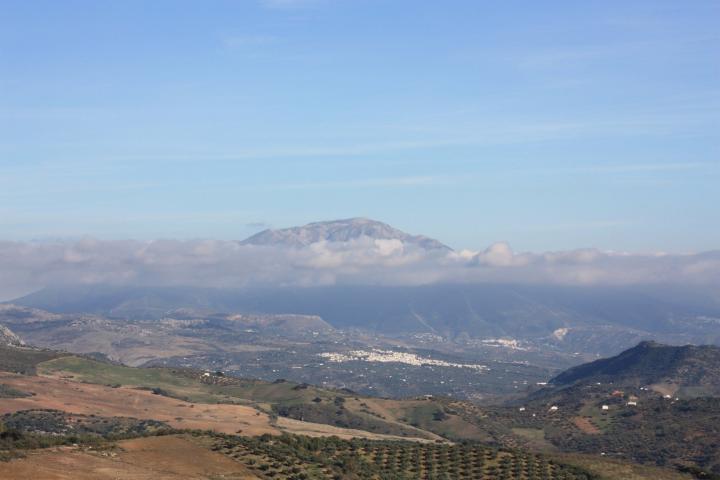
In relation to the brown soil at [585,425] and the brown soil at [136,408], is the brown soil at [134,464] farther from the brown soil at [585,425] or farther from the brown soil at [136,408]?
the brown soil at [585,425]

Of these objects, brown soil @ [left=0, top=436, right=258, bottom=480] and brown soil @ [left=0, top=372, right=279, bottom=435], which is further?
brown soil @ [left=0, top=372, right=279, bottom=435]

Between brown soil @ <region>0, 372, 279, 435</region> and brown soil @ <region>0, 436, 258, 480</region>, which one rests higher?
brown soil @ <region>0, 436, 258, 480</region>

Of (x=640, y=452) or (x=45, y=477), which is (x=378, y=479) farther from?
(x=640, y=452)

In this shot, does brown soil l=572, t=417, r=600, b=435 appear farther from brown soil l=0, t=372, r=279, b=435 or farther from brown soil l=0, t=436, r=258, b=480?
brown soil l=0, t=436, r=258, b=480

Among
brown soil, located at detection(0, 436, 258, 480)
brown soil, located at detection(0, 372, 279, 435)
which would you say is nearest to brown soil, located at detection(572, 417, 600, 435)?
brown soil, located at detection(0, 372, 279, 435)

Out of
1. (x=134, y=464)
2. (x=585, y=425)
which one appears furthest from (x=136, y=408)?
(x=134, y=464)

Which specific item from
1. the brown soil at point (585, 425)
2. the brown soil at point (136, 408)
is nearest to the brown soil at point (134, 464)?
the brown soil at point (136, 408)

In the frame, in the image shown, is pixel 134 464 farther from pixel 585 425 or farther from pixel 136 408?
pixel 585 425

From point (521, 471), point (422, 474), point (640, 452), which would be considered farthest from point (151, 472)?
point (640, 452)
